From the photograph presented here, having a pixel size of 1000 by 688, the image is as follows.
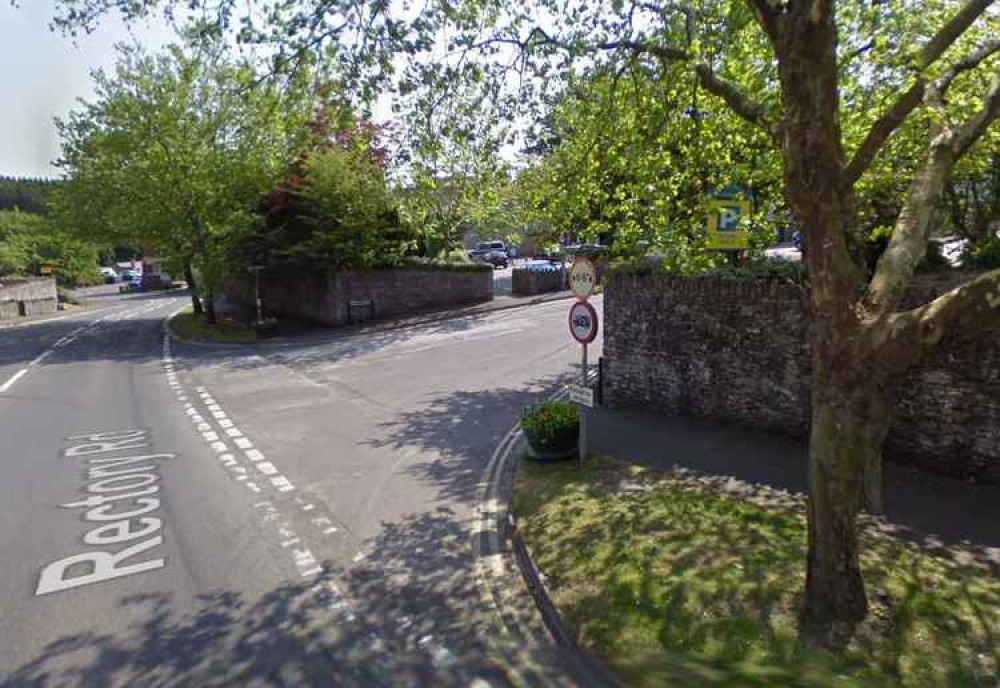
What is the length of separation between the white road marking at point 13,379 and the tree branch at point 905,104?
17.2 m

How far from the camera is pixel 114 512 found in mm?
6902

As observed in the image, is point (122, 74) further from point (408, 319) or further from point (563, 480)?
point (563, 480)

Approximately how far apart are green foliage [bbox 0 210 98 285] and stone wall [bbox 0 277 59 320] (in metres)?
13.8

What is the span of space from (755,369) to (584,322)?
2824 mm

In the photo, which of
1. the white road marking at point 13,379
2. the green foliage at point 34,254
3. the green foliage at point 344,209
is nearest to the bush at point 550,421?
the white road marking at point 13,379

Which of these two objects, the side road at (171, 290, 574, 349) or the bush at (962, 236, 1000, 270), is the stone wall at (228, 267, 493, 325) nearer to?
the side road at (171, 290, 574, 349)

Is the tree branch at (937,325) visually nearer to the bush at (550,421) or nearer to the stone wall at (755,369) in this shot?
the stone wall at (755,369)

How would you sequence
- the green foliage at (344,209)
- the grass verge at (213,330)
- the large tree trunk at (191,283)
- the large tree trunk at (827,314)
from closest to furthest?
the large tree trunk at (827,314) < the green foliage at (344,209) < the grass verge at (213,330) < the large tree trunk at (191,283)

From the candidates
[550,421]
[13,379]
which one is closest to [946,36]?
[550,421]

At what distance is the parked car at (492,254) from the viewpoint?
161 ft

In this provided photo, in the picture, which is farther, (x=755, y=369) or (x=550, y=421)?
(x=755, y=369)

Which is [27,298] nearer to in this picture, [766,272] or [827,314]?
[766,272]

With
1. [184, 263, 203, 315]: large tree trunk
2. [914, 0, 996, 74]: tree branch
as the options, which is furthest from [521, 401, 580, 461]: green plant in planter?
[184, 263, 203, 315]: large tree trunk

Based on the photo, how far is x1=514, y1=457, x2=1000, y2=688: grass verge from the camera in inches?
154
